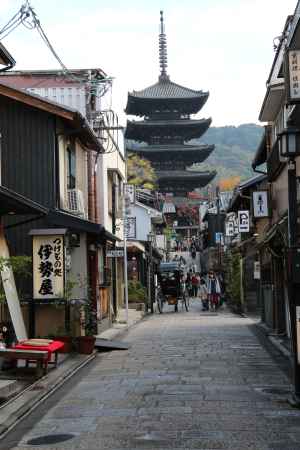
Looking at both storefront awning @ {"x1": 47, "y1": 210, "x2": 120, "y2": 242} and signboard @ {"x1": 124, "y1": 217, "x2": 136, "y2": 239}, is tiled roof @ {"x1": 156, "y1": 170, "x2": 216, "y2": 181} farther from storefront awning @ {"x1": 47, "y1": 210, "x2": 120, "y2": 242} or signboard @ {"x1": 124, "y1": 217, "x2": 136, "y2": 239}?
storefront awning @ {"x1": 47, "y1": 210, "x2": 120, "y2": 242}

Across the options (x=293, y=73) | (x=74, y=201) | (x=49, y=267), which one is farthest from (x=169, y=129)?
(x=293, y=73)

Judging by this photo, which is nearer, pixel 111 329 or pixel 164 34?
pixel 111 329

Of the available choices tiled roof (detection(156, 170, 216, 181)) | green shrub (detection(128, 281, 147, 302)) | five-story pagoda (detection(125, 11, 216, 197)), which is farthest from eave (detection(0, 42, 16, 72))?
tiled roof (detection(156, 170, 216, 181))

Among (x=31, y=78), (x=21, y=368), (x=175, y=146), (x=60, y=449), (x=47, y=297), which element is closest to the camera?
(x=60, y=449)

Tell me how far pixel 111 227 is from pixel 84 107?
6811mm

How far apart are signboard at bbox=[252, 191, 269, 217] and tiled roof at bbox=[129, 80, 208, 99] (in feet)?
180

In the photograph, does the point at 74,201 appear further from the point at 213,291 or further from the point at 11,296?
the point at 213,291

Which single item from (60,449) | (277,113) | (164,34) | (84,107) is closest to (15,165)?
(84,107)

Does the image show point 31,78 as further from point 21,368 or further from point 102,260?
point 21,368

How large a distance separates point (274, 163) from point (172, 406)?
45.9 feet

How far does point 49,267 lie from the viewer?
18.6 m

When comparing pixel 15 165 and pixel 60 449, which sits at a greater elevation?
pixel 15 165

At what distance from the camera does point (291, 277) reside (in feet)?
34.9

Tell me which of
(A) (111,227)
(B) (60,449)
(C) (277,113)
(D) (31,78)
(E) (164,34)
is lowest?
(B) (60,449)
